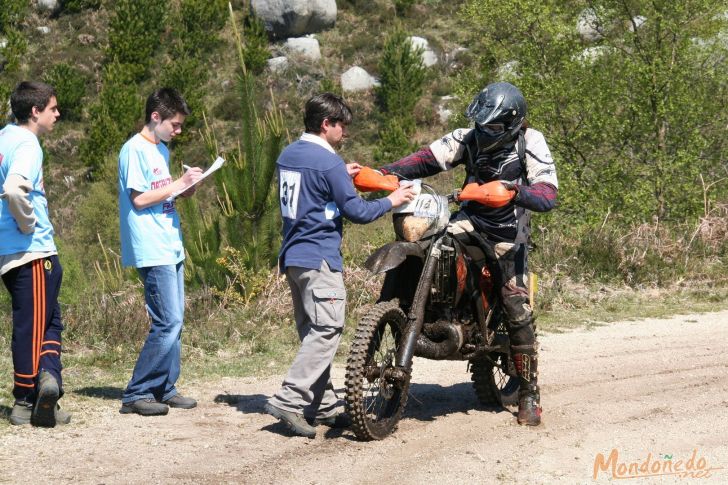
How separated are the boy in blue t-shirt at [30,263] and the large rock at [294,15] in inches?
1277

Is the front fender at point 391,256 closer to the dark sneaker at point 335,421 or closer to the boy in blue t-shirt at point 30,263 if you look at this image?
the dark sneaker at point 335,421

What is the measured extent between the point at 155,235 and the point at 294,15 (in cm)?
3275

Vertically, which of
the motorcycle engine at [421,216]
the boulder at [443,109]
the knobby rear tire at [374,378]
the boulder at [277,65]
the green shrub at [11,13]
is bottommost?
the knobby rear tire at [374,378]

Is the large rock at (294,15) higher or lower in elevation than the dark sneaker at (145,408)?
higher

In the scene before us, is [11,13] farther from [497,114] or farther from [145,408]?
[497,114]

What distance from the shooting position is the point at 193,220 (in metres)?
10.6

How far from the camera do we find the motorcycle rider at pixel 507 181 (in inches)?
240

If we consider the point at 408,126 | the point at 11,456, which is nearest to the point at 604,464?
the point at 11,456

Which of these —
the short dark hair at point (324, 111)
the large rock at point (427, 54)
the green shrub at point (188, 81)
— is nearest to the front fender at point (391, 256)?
the short dark hair at point (324, 111)

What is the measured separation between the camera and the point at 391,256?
18.6 feet

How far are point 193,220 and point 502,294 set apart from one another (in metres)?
5.11

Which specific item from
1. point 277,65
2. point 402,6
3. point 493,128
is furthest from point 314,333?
point 402,6

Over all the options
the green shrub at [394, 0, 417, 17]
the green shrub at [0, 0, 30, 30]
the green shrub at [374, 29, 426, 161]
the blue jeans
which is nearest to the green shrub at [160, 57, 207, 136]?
the green shrub at [374, 29, 426, 161]

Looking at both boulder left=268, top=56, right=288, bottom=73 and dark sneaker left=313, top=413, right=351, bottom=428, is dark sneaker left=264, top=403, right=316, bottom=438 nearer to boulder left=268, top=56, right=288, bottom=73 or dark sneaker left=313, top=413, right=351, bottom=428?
dark sneaker left=313, top=413, right=351, bottom=428
